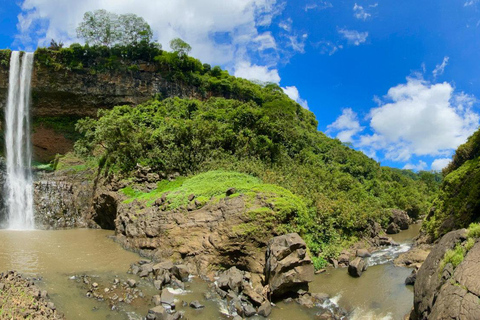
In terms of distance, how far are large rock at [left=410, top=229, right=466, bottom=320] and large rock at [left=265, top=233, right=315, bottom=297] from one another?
3299 millimetres

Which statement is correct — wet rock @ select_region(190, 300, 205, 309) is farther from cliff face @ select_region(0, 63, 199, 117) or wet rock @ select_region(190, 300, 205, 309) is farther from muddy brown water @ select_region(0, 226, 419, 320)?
cliff face @ select_region(0, 63, 199, 117)

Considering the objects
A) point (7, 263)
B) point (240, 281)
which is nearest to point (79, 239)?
point (7, 263)

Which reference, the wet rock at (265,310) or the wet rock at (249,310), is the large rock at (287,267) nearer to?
the wet rock at (265,310)

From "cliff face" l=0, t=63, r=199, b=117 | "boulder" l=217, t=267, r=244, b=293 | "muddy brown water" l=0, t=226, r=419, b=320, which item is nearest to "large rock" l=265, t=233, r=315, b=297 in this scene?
"muddy brown water" l=0, t=226, r=419, b=320

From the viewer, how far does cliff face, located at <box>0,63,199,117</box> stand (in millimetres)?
31859

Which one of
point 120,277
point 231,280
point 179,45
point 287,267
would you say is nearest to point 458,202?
point 287,267

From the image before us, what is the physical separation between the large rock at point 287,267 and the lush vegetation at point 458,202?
8.88 meters

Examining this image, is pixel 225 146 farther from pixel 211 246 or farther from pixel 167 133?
pixel 211 246

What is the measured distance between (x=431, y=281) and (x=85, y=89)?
36.3 meters

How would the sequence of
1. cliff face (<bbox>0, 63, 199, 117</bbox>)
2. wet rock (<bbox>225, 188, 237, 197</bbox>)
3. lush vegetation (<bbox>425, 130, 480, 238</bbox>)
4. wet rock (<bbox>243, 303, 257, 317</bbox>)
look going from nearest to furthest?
wet rock (<bbox>243, 303, 257, 317</bbox>) → wet rock (<bbox>225, 188, 237, 197</bbox>) → lush vegetation (<bbox>425, 130, 480, 238</bbox>) → cliff face (<bbox>0, 63, 199, 117</bbox>)

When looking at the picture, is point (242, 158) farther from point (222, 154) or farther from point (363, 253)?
point (363, 253)

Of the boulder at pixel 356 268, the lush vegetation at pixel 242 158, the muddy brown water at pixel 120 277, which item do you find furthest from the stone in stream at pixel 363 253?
the boulder at pixel 356 268

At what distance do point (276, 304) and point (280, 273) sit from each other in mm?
937

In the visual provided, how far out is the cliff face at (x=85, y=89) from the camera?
105 feet
